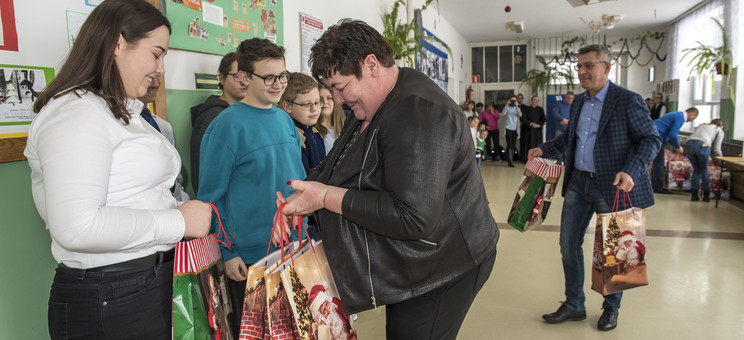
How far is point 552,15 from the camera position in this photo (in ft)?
34.2

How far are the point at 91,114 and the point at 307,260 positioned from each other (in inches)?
23.1

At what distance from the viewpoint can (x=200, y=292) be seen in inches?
47.4

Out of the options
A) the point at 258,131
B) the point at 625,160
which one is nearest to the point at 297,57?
the point at 258,131

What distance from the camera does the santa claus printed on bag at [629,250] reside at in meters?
2.42

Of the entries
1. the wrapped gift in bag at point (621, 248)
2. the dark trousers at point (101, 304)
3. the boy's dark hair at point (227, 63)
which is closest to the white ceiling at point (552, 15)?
the boy's dark hair at point (227, 63)

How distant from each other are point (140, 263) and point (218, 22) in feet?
6.33

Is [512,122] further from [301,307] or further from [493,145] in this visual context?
[301,307]

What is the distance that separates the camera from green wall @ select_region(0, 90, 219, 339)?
1.59 meters

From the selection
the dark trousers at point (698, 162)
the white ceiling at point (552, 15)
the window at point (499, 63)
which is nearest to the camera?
the dark trousers at point (698, 162)

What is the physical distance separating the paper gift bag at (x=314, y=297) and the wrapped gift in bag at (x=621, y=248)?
166cm

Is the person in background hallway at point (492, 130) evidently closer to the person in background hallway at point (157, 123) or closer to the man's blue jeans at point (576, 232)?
the man's blue jeans at point (576, 232)

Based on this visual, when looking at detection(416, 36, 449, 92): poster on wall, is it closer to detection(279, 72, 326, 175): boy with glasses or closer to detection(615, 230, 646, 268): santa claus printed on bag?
detection(279, 72, 326, 175): boy with glasses

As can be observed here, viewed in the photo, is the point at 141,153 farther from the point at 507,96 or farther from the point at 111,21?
the point at 507,96

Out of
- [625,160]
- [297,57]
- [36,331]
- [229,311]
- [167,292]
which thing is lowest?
[36,331]
